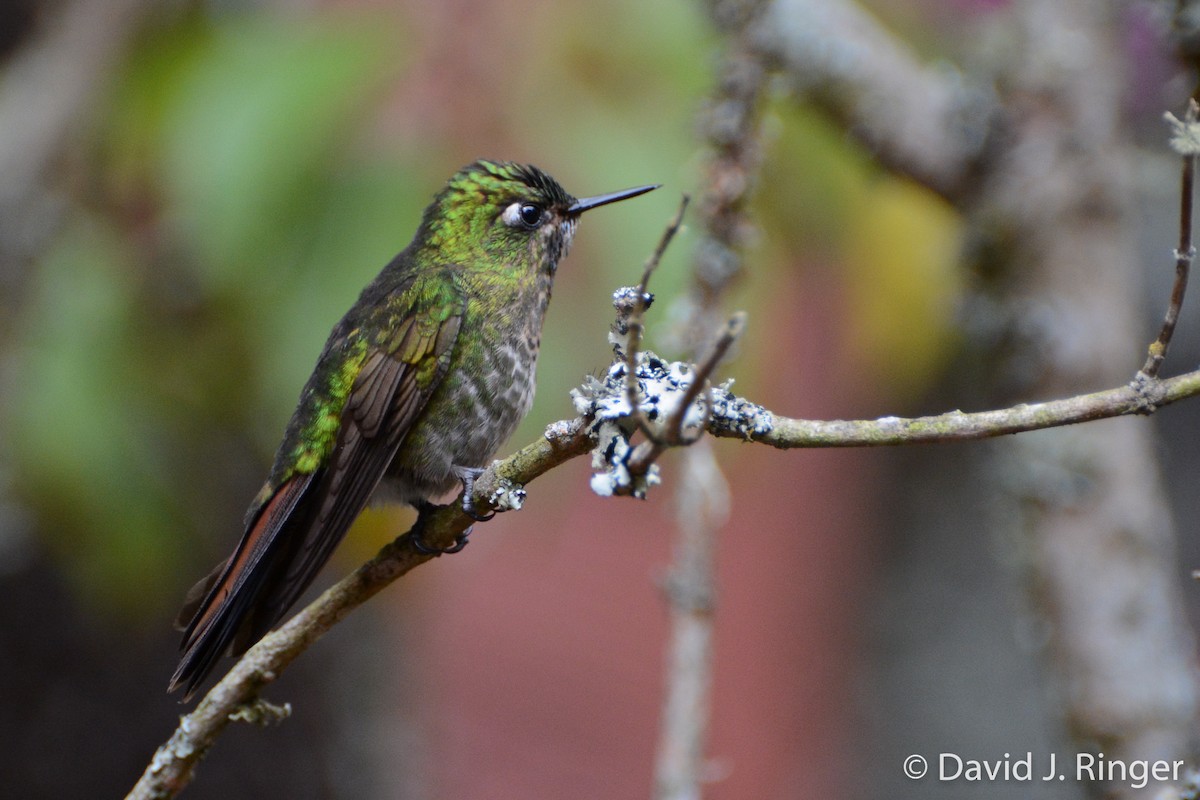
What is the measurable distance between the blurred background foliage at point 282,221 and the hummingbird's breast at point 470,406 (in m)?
0.09

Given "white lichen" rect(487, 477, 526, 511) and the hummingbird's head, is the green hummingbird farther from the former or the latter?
"white lichen" rect(487, 477, 526, 511)

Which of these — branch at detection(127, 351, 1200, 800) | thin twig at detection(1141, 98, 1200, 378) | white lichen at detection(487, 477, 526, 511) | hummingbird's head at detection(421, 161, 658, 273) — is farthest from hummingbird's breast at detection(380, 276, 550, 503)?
thin twig at detection(1141, 98, 1200, 378)

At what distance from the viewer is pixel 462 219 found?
6.83 feet

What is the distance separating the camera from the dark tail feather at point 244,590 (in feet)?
4.37

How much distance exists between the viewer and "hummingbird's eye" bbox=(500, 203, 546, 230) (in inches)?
80.4

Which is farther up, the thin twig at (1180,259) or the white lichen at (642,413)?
the thin twig at (1180,259)

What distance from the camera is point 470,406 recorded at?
1.87 metres

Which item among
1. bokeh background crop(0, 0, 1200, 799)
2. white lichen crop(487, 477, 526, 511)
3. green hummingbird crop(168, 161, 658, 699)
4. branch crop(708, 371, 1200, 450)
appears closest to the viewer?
branch crop(708, 371, 1200, 450)

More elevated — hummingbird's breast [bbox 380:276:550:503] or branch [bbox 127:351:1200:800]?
hummingbird's breast [bbox 380:276:550:503]

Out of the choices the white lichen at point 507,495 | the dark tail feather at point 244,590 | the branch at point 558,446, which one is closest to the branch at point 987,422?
the branch at point 558,446

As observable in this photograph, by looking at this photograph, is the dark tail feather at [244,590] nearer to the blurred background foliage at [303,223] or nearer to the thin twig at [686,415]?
the blurred background foliage at [303,223]

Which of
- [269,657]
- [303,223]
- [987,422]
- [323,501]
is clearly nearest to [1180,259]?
[987,422]

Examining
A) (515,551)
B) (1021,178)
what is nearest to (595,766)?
(515,551)

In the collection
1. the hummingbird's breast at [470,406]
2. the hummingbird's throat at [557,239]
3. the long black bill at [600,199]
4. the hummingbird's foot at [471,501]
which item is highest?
the hummingbird's throat at [557,239]
